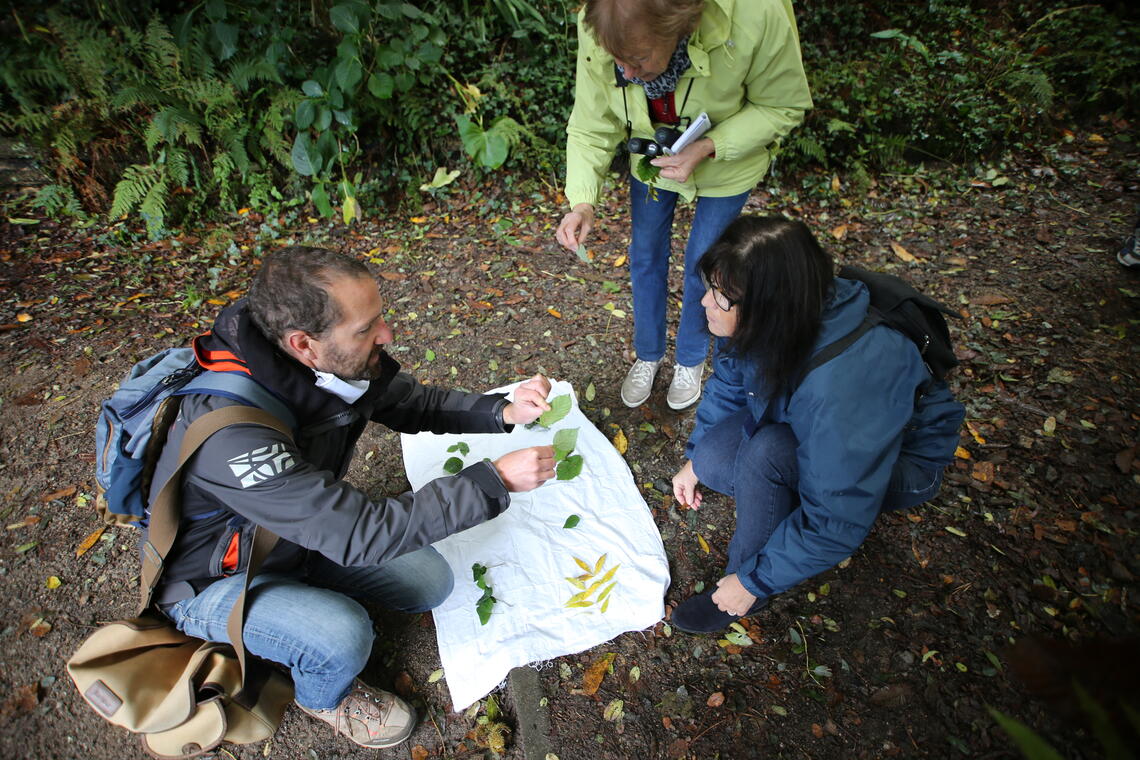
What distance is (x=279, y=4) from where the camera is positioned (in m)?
4.38

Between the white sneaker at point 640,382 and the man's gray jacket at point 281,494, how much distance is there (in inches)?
55.7

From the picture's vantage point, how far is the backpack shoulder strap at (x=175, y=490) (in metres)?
1.57

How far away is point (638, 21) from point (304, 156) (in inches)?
135

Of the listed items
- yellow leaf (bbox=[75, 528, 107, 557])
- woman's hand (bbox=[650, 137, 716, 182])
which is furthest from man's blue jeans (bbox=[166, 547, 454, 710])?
woman's hand (bbox=[650, 137, 716, 182])

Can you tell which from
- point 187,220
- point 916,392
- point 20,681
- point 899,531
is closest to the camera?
point 916,392

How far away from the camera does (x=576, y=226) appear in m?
2.43

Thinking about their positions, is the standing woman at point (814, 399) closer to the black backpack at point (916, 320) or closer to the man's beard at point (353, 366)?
the black backpack at point (916, 320)

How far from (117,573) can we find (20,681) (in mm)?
465

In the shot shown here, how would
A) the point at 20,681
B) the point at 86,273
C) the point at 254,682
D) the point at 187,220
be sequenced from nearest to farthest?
1. the point at 254,682
2. the point at 20,681
3. the point at 86,273
4. the point at 187,220

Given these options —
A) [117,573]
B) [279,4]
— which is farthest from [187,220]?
[117,573]

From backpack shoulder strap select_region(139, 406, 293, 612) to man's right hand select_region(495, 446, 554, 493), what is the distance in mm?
652

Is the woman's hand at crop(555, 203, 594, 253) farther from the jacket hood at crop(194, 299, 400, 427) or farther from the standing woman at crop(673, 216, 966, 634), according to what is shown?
the jacket hood at crop(194, 299, 400, 427)

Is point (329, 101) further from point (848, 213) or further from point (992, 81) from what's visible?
point (992, 81)

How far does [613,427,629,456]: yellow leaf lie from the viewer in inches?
117
